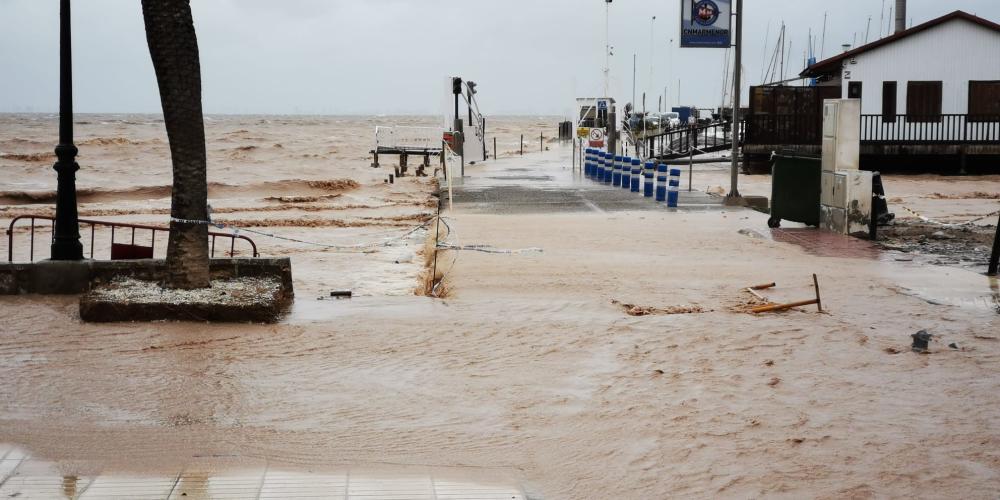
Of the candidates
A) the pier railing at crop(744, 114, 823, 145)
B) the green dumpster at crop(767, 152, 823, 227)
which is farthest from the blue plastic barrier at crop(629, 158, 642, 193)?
the pier railing at crop(744, 114, 823, 145)

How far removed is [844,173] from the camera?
58.5 ft

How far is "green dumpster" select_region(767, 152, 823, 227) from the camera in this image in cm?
1902

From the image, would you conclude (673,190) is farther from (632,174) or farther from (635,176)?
(632,174)

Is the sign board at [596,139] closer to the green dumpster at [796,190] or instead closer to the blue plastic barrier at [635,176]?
the blue plastic barrier at [635,176]

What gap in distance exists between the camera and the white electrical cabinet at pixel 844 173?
58.0 ft

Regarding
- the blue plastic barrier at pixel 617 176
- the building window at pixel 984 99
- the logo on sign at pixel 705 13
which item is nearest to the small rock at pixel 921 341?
the logo on sign at pixel 705 13

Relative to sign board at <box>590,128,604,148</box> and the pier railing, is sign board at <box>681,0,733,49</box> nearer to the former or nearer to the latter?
the pier railing

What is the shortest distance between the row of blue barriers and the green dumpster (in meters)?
3.71

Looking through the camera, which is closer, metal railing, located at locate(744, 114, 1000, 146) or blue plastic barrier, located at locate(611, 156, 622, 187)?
blue plastic barrier, located at locate(611, 156, 622, 187)

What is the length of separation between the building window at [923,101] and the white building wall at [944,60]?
0.17m

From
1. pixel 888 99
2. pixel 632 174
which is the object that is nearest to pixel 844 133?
pixel 632 174

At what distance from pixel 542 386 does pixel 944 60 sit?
31723 mm

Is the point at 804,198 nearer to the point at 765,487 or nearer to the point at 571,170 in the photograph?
the point at 765,487

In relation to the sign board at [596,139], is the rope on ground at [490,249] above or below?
below
